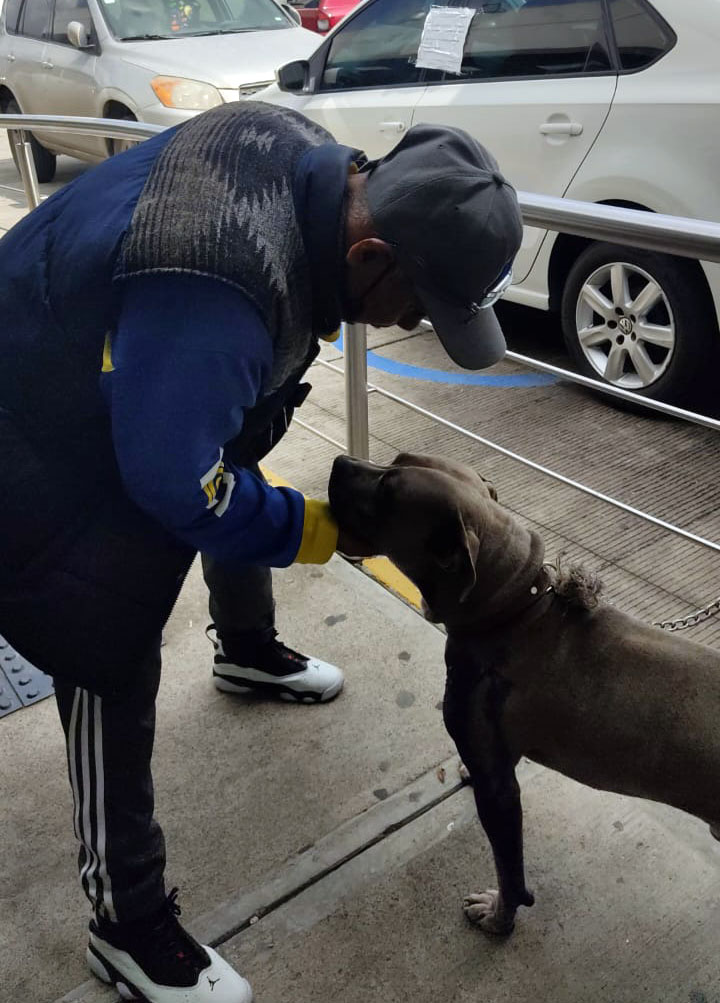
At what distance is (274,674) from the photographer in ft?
9.07

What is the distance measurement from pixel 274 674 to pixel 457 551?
101 centimetres

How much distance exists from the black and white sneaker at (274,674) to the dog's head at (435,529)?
754 millimetres

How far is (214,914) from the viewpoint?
7.11ft

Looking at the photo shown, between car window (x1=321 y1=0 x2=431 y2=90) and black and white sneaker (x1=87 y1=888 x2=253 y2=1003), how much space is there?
16.1ft

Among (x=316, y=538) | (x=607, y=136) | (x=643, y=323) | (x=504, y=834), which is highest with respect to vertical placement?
(x=607, y=136)

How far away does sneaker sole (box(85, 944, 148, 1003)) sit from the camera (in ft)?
6.54

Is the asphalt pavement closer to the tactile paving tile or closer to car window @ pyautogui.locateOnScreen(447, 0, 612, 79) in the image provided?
the tactile paving tile

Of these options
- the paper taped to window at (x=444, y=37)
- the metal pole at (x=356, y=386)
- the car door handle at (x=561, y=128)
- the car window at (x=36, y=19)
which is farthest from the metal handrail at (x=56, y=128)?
the car window at (x=36, y=19)

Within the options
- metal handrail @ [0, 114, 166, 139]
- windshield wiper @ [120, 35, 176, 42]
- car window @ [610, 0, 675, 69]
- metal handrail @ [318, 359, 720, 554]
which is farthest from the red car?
metal handrail @ [318, 359, 720, 554]

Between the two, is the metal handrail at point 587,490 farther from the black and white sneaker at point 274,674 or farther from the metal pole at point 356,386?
the black and white sneaker at point 274,674

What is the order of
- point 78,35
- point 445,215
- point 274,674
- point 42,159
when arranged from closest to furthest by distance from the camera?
point 445,215
point 274,674
point 78,35
point 42,159

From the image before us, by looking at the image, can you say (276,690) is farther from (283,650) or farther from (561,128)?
(561,128)

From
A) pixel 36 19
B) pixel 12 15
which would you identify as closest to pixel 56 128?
pixel 36 19

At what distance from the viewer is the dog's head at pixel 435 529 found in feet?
6.65
